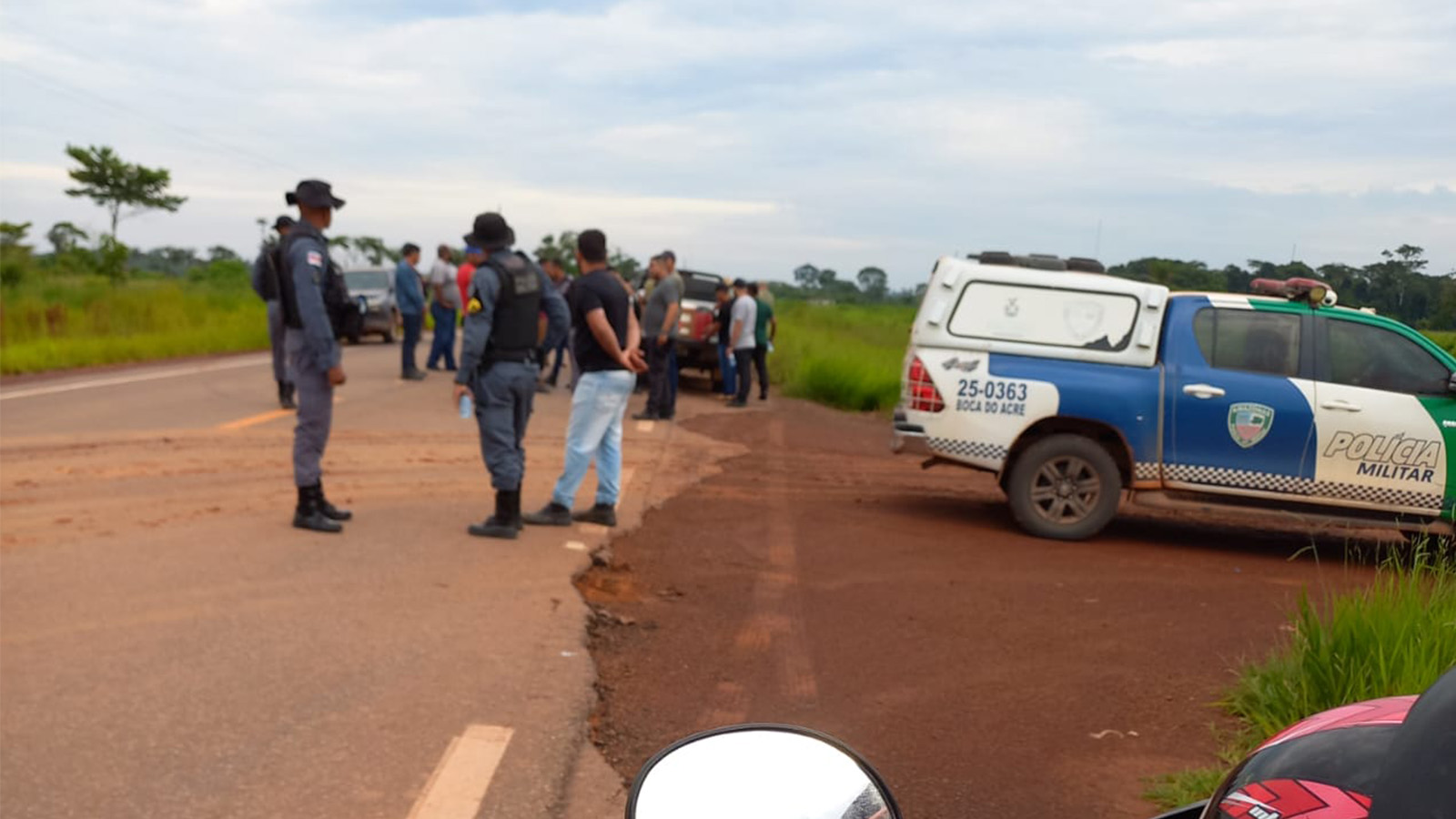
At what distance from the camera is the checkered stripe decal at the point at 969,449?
927cm

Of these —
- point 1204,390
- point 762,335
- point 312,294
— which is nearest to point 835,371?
point 762,335

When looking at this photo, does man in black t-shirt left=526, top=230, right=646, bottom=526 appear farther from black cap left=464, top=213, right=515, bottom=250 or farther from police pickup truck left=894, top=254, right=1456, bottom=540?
police pickup truck left=894, top=254, right=1456, bottom=540

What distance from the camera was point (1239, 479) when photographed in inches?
346

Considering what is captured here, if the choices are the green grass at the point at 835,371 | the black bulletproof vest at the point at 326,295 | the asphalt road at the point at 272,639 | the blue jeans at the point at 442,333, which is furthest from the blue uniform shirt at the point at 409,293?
the black bulletproof vest at the point at 326,295

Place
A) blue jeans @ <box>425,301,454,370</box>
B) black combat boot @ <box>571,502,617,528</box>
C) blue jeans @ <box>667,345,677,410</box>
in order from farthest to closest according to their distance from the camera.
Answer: blue jeans @ <box>425,301,454,370</box>
blue jeans @ <box>667,345,677,410</box>
black combat boot @ <box>571,502,617,528</box>

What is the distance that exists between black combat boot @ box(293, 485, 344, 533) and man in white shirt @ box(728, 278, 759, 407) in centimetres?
974

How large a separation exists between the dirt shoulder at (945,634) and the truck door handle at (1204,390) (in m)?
1.11

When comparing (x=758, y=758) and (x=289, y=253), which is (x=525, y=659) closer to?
(x=289, y=253)

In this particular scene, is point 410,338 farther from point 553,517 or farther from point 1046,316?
point 1046,316

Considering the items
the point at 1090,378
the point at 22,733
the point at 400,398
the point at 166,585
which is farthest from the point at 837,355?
the point at 22,733

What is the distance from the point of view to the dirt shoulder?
4.98m

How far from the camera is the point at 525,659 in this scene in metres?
5.88

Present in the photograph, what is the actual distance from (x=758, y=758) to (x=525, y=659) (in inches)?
170

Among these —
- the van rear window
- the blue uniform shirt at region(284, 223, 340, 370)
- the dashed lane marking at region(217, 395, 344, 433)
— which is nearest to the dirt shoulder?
the van rear window
